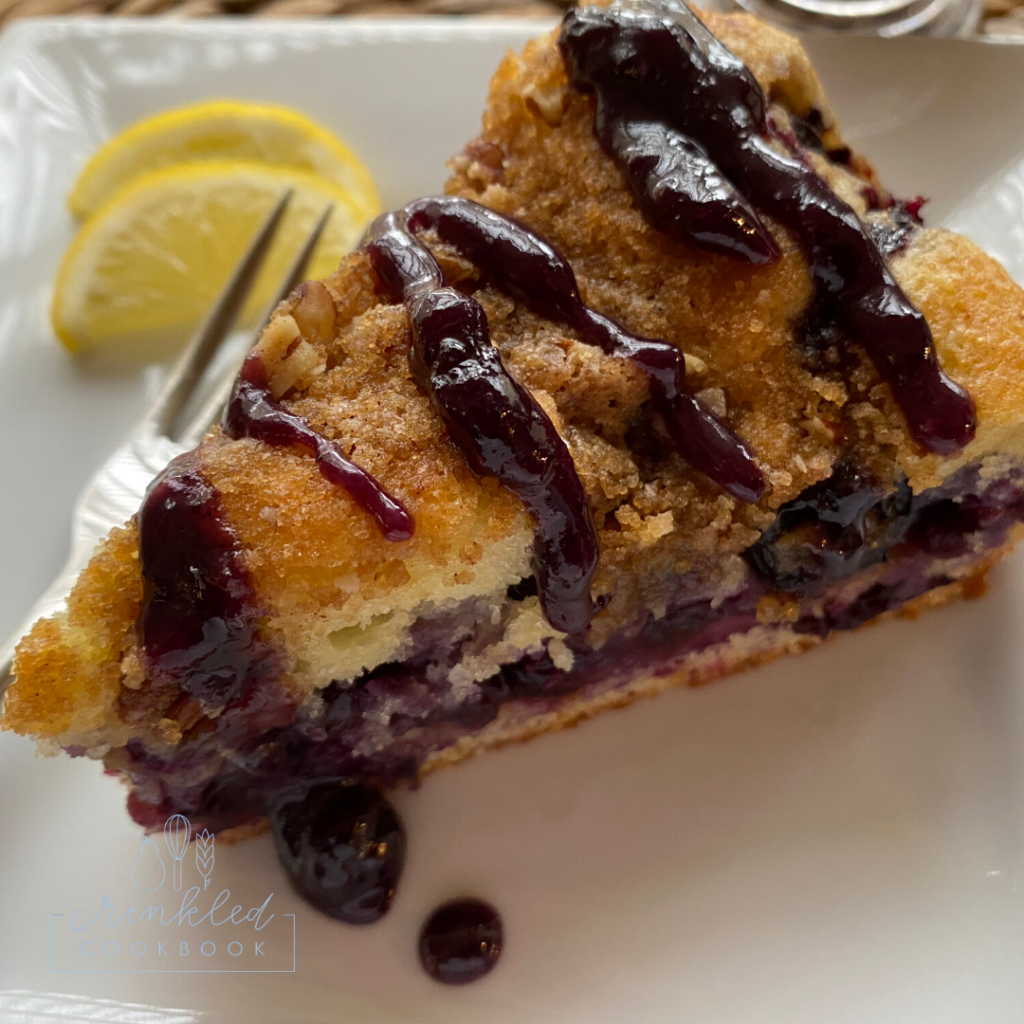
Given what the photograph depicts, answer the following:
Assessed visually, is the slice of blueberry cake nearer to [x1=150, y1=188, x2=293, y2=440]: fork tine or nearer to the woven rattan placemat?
[x1=150, y1=188, x2=293, y2=440]: fork tine

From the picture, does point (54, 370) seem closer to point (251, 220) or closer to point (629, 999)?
point (251, 220)

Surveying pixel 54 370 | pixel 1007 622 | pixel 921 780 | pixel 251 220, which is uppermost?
pixel 251 220

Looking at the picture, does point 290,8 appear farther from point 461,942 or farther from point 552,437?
point 461,942

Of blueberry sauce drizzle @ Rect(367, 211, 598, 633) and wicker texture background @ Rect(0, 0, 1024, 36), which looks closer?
blueberry sauce drizzle @ Rect(367, 211, 598, 633)

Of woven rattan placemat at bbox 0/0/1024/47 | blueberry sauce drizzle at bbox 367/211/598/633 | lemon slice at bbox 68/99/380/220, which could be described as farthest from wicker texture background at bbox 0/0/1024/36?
blueberry sauce drizzle at bbox 367/211/598/633

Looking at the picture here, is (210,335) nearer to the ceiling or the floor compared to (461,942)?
nearer to the ceiling

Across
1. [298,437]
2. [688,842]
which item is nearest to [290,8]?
[298,437]

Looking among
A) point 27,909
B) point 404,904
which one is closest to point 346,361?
point 404,904
